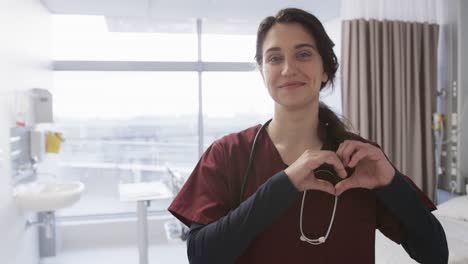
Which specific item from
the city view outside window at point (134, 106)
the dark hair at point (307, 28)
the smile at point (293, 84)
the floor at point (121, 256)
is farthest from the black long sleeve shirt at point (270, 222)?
the city view outside window at point (134, 106)

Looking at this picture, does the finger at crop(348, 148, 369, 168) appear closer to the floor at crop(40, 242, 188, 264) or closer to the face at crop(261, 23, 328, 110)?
the face at crop(261, 23, 328, 110)

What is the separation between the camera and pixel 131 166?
14.1 feet

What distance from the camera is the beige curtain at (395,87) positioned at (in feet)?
8.28

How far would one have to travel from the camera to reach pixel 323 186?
77 centimetres

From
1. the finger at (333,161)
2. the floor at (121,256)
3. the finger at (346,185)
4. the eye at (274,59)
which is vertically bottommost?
the floor at (121,256)

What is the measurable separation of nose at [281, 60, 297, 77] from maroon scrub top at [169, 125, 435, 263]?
19 centimetres

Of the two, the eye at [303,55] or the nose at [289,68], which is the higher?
the eye at [303,55]

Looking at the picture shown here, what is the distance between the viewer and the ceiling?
A: 321cm

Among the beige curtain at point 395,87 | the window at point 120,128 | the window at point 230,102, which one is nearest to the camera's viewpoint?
the beige curtain at point 395,87

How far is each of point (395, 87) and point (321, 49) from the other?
1.96 m

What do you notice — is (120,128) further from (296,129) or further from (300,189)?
(300,189)

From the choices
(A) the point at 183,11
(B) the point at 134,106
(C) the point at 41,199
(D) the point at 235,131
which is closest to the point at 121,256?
(C) the point at 41,199

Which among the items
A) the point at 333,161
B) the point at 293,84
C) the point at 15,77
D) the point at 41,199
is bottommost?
the point at 41,199

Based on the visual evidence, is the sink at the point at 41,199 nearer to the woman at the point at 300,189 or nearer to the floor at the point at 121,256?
the floor at the point at 121,256
